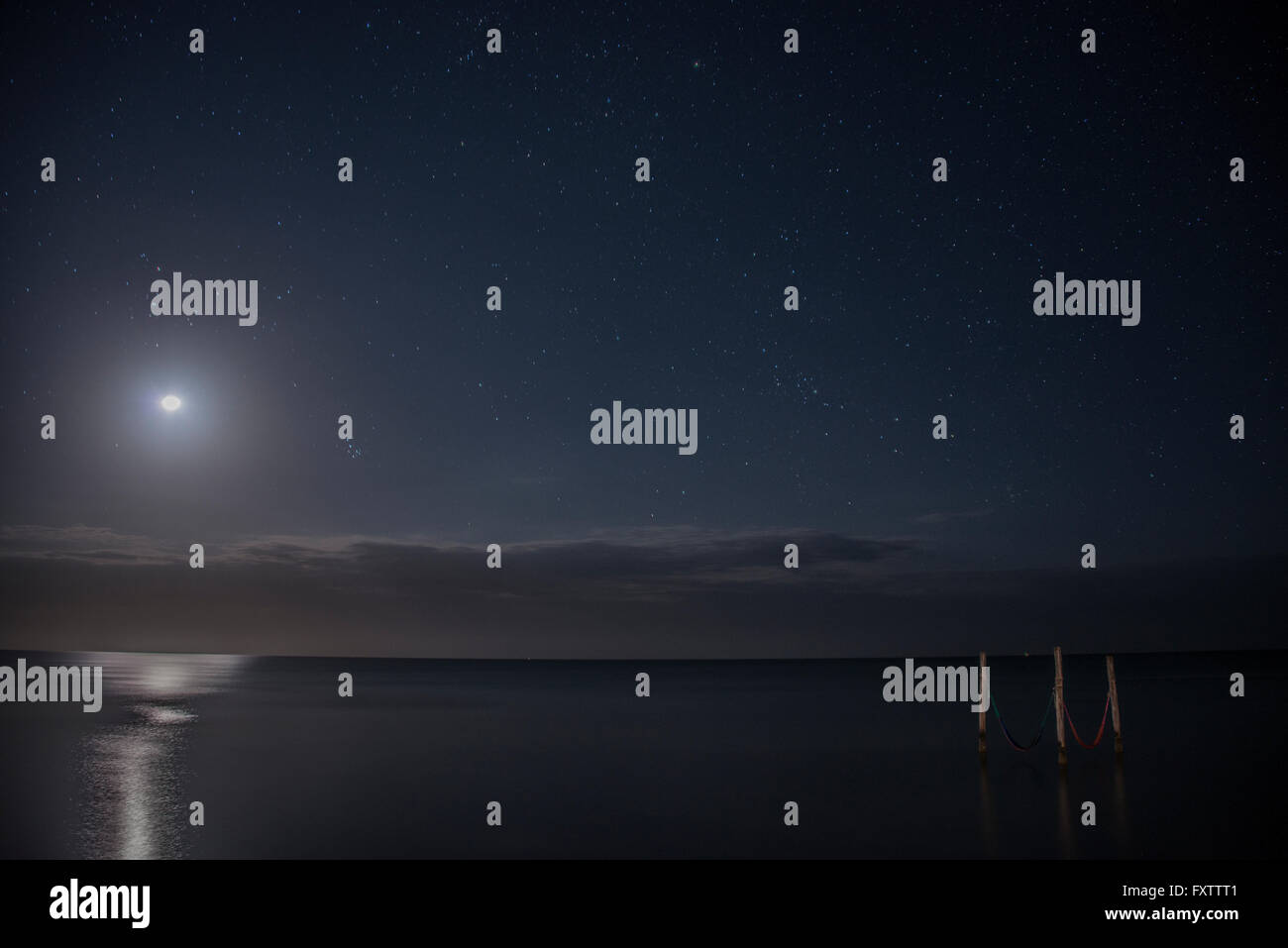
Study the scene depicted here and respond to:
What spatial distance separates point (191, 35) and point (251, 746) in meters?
23.7

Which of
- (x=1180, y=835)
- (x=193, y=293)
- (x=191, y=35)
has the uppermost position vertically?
(x=191, y=35)

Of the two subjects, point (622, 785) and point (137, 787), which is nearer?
point (137, 787)

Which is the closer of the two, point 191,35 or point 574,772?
point 191,35
